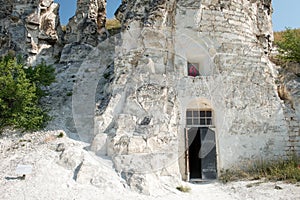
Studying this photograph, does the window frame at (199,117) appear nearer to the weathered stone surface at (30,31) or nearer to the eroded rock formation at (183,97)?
the eroded rock formation at (183,97)

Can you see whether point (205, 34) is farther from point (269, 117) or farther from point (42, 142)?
point (42, 142)

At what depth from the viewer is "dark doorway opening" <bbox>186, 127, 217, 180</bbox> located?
9696mm

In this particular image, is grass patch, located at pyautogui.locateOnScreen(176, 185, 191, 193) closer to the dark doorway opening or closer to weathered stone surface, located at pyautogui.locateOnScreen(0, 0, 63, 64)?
the dark doorway opening

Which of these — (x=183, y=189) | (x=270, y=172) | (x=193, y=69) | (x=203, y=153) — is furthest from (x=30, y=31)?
(x=270, y=172)

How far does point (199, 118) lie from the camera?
10391 millimetres

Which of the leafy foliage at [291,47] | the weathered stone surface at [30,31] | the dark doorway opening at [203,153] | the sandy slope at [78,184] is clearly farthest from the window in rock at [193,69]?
the weathered stone surface at [30,31]

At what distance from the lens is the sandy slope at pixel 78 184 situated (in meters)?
7.07

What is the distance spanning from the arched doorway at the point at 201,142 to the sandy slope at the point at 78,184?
720mm

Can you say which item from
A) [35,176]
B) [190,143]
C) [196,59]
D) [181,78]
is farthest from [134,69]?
[35,176]

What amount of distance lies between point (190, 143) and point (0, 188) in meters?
6.14

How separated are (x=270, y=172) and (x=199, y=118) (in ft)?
9.38

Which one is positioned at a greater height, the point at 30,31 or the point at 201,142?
the point at 30,31

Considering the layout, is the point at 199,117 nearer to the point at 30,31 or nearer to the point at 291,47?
the point at 291,47

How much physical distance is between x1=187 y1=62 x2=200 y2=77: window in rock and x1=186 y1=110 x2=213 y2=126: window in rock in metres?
1.55
